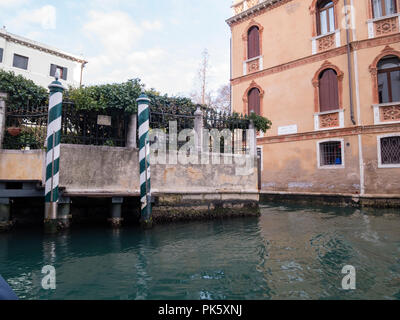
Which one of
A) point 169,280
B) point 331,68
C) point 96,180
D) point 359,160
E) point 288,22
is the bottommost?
point 169,280

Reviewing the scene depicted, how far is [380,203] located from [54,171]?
11728 millimetres

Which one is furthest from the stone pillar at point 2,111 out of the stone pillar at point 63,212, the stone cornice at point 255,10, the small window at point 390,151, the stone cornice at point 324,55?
the stone cornice at point 255,10

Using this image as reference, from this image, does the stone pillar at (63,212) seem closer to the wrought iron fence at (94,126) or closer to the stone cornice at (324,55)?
the wrought iron fence at (94,126)

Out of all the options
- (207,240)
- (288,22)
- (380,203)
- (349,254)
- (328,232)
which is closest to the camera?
(349,254)

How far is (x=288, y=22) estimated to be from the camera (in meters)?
14.0

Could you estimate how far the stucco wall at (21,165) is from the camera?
17.9ft

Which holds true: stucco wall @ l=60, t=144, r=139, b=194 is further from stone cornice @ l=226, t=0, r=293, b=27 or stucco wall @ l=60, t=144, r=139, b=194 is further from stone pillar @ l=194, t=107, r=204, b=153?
stone cornice @ l=226, t=0, r=293, b=27

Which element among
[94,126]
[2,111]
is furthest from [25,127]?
[94,126]

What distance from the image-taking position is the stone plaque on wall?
6.33 m

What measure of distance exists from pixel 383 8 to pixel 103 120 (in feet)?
42.4

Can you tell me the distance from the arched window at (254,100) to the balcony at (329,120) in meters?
3.49

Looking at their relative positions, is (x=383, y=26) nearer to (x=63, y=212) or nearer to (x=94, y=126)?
(x=94, y=126)
